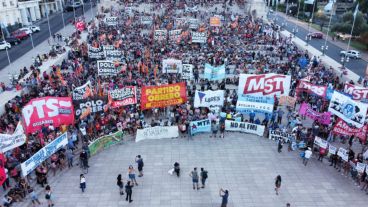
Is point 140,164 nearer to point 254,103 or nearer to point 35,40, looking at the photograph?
point 254,103

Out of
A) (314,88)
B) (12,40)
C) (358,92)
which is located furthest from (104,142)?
(12,40)

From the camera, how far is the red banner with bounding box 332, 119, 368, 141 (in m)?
17.9

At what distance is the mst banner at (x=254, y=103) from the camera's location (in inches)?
803

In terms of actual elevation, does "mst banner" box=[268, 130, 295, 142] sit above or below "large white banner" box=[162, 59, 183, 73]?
Result: below

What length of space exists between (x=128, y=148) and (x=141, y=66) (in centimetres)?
1114

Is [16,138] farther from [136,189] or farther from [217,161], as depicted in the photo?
[217,161]

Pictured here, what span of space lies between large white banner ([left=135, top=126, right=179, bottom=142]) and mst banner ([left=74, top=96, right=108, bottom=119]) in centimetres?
252

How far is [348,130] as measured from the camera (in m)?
18.1

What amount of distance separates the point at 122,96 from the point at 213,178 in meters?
7.50

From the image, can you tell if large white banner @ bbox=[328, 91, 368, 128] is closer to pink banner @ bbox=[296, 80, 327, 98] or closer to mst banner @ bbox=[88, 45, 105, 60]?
pink banner @ bbox=[296, 80, 327, 98]

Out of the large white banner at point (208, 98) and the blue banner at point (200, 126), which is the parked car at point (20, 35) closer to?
the large white banner at point (208, 98)

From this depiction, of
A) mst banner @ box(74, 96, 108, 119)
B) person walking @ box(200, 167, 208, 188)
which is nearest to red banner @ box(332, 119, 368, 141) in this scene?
person walking @ box(200, 167, 208, 188)

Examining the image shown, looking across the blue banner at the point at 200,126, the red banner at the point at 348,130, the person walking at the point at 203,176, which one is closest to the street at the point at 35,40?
the blue banner at the point at 200,126

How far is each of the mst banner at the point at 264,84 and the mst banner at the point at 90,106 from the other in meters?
8.33
